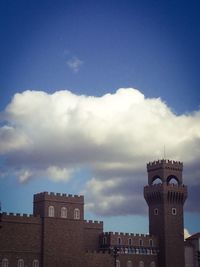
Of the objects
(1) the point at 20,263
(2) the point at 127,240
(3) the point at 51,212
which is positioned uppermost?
(3) the point at 51,212

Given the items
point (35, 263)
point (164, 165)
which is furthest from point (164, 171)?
point (35, 263)

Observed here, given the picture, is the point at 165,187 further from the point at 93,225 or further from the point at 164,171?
the point at 93,225

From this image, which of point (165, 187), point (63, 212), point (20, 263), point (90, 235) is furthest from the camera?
point (165, 187)

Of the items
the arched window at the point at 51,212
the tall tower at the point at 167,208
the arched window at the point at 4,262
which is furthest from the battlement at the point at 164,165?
the arched window at the point at 4,262

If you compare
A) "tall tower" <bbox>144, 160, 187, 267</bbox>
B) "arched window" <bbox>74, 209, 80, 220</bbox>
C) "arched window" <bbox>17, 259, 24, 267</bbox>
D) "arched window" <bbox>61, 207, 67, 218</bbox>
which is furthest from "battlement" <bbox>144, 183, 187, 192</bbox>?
"arched window" <bbox>17, 259, 24, 267</bbox>

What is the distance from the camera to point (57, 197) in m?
100

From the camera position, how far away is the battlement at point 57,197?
324 ft

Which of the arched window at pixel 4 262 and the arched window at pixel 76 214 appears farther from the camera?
the arched window at pixel 76 214

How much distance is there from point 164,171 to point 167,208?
7.79m

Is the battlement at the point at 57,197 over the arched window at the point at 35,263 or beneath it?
over

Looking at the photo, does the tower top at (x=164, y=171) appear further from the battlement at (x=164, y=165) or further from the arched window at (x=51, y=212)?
the arched window at (x=51, y=212)

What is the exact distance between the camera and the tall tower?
112 meters

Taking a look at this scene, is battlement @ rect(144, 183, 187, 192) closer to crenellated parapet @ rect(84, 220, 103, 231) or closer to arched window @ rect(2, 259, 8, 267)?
crenellated parapet @ rect(84, 220, 103, 231)

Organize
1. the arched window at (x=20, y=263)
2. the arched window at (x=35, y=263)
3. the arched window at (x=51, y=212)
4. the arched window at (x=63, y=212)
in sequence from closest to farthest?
the arched window at (x=20, y=263), the arched window at (x=35, y=263), the arched window at (x=51, y=212), the arched window at (x=63, y=212)
